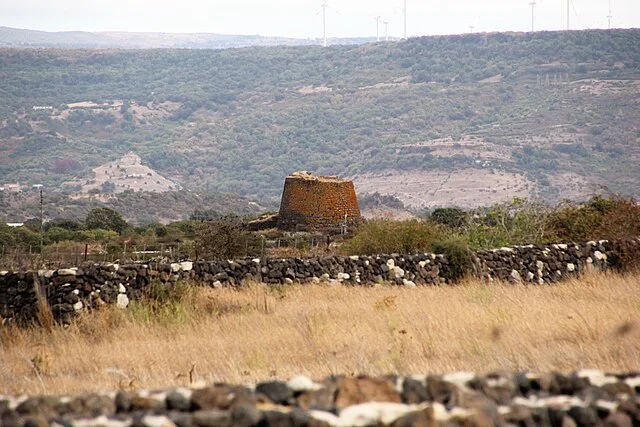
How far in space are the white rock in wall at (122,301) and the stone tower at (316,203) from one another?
35594mm

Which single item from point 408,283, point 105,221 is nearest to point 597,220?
point 408,283

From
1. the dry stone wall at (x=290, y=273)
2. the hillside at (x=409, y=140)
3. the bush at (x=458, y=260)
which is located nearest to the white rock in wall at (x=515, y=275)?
the dry stone wall at (x=290, y=273)

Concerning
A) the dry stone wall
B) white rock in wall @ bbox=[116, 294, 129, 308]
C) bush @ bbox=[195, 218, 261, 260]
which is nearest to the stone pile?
the dry stone wall

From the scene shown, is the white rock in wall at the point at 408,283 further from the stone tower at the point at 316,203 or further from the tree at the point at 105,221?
the tree at the point at 105,221

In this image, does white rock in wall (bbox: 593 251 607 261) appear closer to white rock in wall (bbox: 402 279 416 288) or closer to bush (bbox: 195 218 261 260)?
white rock in wall (bbox: 402 279 416 288)

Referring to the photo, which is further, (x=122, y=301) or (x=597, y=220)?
(x=597, y=220)

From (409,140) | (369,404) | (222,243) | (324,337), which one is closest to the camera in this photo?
(369,404)

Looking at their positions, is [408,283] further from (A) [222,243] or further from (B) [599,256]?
(A) [222,243]

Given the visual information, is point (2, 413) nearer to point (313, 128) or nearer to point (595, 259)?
point (595, 259)

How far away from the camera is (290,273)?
18422mm

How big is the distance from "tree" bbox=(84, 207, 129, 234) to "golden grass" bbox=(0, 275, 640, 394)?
56.1 meters

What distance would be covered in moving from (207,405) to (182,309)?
9.18m

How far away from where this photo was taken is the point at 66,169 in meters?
161

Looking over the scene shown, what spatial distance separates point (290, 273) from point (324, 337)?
20.9ft
